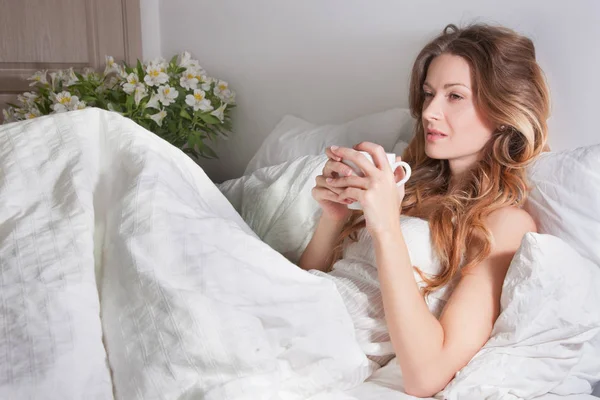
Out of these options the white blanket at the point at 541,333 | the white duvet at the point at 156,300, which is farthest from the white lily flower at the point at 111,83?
the white blanket at the point at 541,333

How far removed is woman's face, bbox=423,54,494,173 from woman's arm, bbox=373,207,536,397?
11.4 inches

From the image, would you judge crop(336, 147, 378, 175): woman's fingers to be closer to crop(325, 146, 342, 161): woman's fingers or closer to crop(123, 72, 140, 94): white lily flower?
crop(325, 146, 342, 161): woman's fingers

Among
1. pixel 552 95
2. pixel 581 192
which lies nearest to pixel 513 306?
pixel 581 192

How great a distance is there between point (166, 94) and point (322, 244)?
94 centimetres

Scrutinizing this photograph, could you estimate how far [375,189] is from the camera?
47.5 inches

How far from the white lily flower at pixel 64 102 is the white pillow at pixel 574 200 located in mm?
1500

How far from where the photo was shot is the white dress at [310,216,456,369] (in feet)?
4.35

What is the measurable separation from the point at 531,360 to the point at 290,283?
43 cm

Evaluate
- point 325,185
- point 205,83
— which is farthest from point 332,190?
point 205,83

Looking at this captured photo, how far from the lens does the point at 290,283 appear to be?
118 centimetres

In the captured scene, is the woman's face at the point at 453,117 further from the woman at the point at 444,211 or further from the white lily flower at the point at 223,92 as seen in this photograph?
the white lily flower at the point at 223,92

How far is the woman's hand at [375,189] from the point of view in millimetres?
1209

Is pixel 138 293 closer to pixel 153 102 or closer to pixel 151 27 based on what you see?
pixel 153 102

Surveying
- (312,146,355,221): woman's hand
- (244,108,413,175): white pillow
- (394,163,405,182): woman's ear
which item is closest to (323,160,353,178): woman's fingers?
(312,146,355,221): woman's hand
